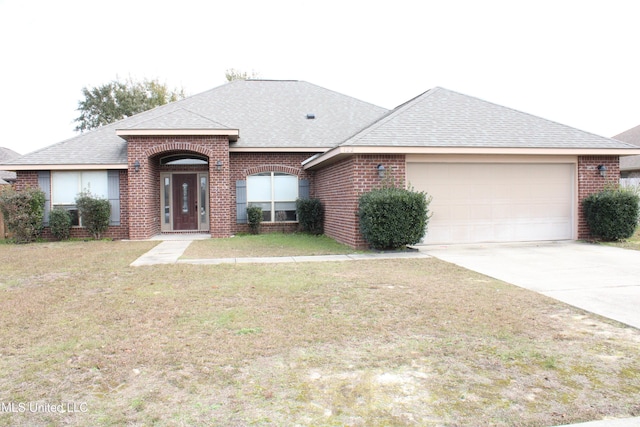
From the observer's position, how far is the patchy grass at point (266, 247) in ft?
35.9

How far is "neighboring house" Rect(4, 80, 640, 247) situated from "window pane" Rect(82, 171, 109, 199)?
34 millimetres

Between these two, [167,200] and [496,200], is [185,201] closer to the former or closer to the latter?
[167,200]

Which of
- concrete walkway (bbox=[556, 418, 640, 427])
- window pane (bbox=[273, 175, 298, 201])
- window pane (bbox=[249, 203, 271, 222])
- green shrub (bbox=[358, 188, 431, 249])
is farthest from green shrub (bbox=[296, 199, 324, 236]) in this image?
concrete walkway (bbox=[556, 418, 640, 427])

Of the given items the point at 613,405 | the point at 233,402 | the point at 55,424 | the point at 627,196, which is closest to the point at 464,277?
the point at 613,405

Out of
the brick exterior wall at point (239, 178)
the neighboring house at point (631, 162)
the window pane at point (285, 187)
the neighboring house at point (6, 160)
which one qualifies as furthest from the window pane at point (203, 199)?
the neighboring house at point (631, 162)

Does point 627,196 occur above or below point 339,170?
below

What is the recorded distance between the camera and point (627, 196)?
11992 mm

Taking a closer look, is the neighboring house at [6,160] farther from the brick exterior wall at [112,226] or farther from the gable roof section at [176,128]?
the gable roof section at [176,128]

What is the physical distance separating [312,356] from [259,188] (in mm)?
12944

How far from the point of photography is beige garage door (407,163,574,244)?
12.1 m

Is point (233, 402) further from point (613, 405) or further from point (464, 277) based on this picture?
point (464, 277)

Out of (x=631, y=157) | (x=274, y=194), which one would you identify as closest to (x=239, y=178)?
(x=274, y=194)

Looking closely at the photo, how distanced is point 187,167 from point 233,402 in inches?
604

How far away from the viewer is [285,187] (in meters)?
16.8
